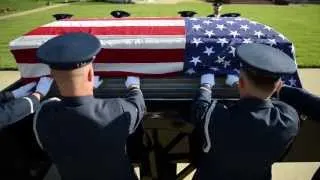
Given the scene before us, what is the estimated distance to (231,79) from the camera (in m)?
2.88

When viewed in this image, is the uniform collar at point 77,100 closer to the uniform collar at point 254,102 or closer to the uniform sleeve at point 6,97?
the uniform sleeve at point 6,97

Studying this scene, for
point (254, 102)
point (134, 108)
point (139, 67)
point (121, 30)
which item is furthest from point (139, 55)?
point (254, 102)

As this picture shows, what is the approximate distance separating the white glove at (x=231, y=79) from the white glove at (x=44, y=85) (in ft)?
3.55

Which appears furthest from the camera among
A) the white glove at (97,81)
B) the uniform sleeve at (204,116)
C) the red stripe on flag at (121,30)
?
the red stripe on flag at (121,30)

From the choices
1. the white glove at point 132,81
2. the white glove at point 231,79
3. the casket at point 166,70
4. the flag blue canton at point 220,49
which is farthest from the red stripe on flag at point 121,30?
the white glove at point 231,79

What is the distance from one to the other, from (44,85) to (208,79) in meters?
0.99

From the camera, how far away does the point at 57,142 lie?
7.32ft

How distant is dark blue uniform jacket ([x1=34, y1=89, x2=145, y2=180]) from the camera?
217 cm

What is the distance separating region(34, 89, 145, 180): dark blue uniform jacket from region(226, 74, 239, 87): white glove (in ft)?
2.42

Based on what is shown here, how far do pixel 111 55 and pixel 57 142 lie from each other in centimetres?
88

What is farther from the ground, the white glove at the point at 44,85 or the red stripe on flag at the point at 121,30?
the red stripe on flag at the point at 121,30

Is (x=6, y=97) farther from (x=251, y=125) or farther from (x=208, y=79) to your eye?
(x=251, y=125)

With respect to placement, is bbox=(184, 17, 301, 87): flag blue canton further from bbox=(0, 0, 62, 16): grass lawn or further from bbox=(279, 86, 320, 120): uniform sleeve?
bbox=(0, 0, 62, 16): grass lawn

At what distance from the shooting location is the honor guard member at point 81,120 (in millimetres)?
2133
